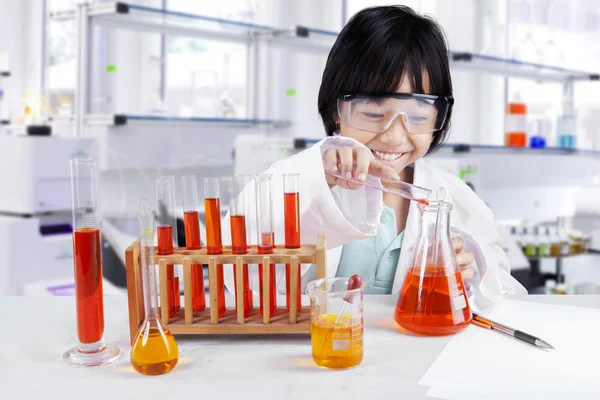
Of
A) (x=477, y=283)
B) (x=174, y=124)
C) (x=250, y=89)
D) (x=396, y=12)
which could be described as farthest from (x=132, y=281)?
(x=250, y=89)

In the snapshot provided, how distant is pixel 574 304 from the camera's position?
3.88 ft

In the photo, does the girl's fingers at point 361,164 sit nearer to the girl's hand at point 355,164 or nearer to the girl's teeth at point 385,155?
the girl's hand at point 355,164

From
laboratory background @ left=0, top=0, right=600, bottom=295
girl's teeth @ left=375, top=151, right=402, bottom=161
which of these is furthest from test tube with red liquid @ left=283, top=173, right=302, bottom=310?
laboratory background @ left=0, top=0, right=600, bottom=295

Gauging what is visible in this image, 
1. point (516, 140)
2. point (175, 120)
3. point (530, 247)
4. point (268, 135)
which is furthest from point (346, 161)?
point (516, 140)

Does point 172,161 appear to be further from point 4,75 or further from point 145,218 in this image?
point 4,75

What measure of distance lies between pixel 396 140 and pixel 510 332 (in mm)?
533

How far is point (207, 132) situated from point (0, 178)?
1.00 meters

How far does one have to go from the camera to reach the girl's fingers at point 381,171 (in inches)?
44.2

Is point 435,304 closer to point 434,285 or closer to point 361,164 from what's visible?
point 434,285

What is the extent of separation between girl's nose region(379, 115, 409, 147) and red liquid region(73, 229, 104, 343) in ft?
2.25

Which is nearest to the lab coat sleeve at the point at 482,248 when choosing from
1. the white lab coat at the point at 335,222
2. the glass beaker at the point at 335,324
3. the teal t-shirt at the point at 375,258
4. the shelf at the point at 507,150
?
the white lab coat at the point at 335,222

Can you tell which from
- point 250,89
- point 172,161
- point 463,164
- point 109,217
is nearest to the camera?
point 463,164

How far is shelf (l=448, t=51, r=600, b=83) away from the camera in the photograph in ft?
10.7

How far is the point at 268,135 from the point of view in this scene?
3.55 m
